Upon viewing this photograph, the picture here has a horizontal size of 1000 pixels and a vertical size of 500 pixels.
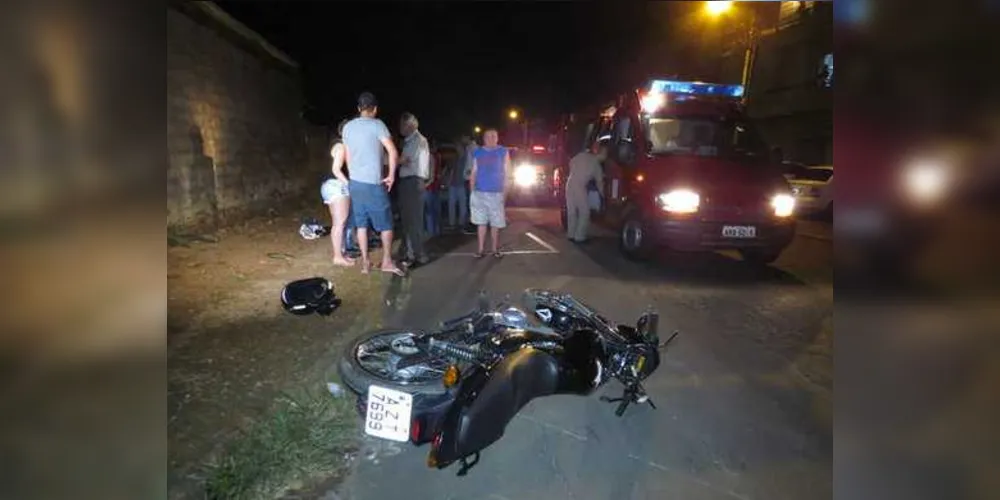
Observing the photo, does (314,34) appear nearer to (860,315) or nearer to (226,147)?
(226,147)

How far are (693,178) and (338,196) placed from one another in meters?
4.67

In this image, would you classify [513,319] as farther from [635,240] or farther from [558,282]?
[635,240]

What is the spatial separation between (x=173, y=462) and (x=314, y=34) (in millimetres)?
18578

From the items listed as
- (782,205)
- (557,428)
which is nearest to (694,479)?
(557,428)

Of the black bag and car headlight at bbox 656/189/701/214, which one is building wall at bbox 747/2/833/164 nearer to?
car headlight at bbox 656/189/701/214

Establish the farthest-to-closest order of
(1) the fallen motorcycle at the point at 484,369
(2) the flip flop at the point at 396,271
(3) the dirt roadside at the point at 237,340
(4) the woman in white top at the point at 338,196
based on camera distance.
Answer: (2) the flip flop at the point at 396,271 → (4) the woman in white top at the point at 338,196 → (3) the dirt roadside at the point at 237,340 → (1) the fallen motorcycle at the point at 484,369

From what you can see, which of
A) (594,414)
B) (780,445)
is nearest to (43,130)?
(594,414)

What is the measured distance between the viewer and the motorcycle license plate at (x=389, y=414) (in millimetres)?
3463

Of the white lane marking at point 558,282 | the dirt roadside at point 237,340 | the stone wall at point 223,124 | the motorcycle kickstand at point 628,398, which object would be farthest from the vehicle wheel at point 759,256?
the stone wall at point 223,124

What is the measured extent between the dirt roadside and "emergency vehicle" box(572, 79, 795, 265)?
3929 millimetres

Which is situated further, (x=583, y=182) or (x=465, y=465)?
(x=583, y=182)

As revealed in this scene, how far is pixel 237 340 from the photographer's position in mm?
5457

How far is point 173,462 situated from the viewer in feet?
11.5

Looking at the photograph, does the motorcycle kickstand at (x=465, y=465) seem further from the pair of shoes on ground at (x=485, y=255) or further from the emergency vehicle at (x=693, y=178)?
the pair of shoes on ground at (x=485, y=255)
